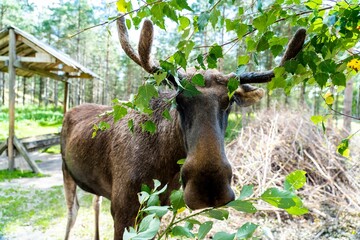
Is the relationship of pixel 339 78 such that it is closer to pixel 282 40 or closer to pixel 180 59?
pixel 282 40

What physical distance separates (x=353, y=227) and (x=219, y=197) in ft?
15.4

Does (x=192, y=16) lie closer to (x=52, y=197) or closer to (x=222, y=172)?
(x=222, y=172)

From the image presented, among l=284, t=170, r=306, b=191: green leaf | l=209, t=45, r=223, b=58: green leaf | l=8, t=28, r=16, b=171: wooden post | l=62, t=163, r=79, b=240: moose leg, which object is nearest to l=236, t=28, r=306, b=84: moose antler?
l=209, t=45, r=223, b=58: green leaf

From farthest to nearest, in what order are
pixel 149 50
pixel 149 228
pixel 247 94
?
pixel 247 94, pixel 149 50, pixel 149 228

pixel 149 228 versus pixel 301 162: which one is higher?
pixel 149 228

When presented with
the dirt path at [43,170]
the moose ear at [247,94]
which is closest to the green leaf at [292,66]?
the moose ear at [247,94]

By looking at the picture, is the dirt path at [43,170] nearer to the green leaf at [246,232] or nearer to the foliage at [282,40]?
the foliage at [282,40]

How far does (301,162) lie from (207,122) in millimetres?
5817

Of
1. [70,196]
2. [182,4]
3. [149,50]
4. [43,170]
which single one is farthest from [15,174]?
[182,4]

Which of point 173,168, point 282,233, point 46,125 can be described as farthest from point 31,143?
point 46,125

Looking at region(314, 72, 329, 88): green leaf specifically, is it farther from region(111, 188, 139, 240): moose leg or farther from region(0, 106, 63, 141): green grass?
region(0, 106, 63, 141): green grass

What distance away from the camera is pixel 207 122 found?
6.79 ft

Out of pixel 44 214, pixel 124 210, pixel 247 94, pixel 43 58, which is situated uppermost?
pixel 43 58

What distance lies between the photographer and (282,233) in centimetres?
524
